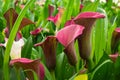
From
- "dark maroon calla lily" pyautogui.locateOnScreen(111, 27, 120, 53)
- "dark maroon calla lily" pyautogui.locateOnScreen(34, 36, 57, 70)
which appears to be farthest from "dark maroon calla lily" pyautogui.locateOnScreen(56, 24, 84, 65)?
"dark maroon calla lily" pyautogui.locateOnScreen(111, 27, 120, 53)

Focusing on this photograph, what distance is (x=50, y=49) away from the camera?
1.68 ft

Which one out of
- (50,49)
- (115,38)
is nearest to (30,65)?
(50,49)

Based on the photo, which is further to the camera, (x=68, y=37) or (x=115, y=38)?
(x=115, y=38)

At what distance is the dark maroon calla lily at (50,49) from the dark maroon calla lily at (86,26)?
45 mm

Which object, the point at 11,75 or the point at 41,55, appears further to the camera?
the point at 41,55

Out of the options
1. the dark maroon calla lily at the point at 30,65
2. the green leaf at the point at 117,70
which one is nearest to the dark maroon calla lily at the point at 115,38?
the green leaf at the point at 117,70

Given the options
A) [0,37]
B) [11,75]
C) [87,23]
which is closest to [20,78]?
[11,75]

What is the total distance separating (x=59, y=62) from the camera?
0.59 meters

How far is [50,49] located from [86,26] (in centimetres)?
7

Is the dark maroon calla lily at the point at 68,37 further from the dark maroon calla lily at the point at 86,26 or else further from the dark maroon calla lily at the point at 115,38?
the dark maroon calla lily at the point at 115,38

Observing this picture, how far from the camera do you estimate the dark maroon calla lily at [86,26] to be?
0.48 meters

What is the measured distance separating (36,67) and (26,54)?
0.14m

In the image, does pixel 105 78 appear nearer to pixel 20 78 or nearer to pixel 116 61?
pixel 116 61

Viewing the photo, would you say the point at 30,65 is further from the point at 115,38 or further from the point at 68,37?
the point at 115,38
